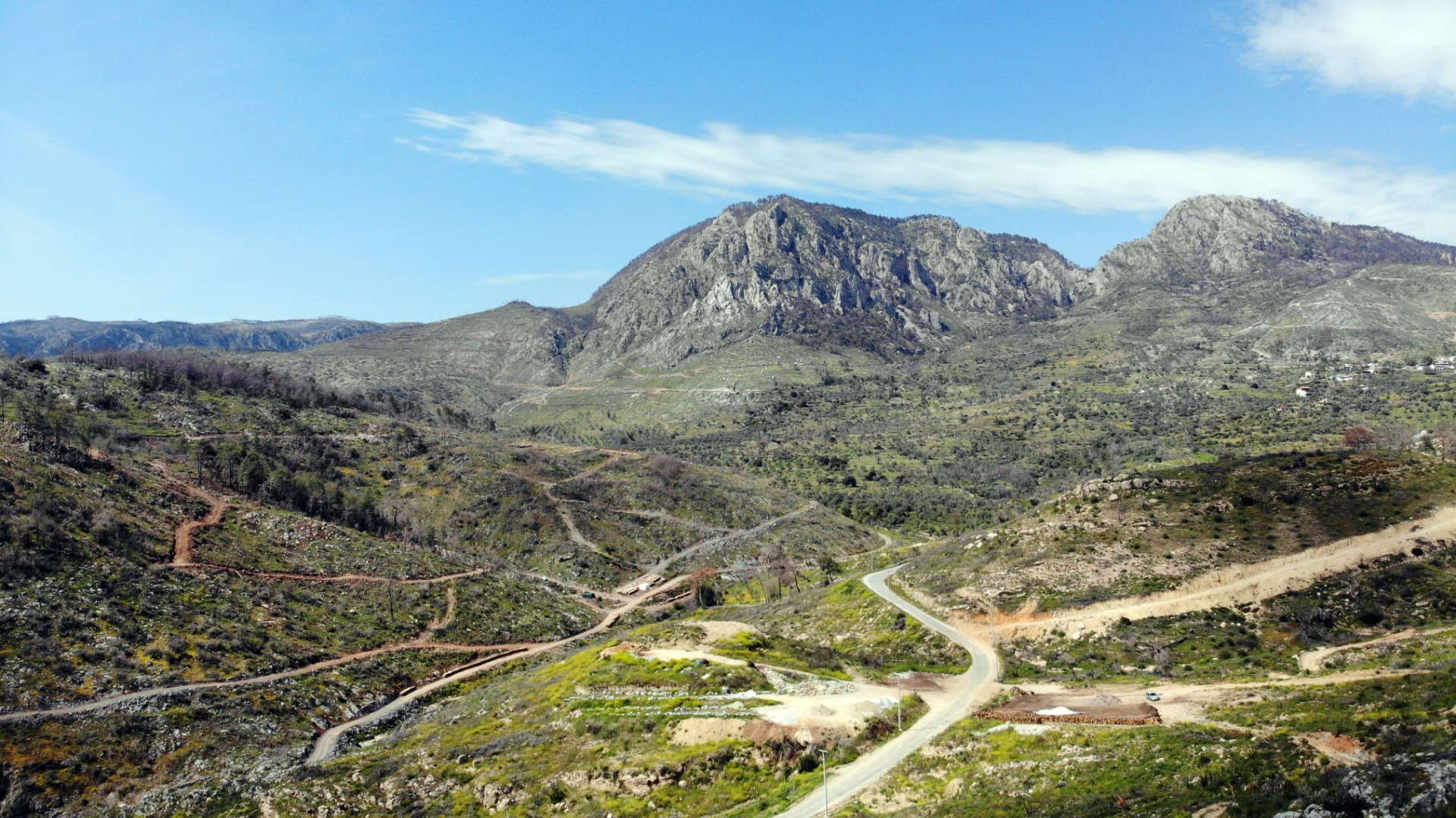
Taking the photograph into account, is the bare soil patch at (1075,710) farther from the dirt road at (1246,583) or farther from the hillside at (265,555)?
the hillside at (265,555)

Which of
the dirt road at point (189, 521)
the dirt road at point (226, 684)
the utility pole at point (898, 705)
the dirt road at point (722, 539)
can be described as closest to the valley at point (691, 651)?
the utility pole at point (898, 705)

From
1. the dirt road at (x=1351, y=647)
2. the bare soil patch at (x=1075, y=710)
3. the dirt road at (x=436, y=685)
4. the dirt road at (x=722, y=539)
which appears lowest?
the dirt road at (x=436, y=685)

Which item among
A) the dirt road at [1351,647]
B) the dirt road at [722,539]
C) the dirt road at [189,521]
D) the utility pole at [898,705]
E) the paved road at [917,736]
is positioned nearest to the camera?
the paved road at [917,736]

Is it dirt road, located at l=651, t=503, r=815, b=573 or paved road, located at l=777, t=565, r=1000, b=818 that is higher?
paved road, located at l=777, t=565, r=1000, b=818

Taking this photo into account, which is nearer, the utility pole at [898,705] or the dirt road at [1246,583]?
the utility pole at [898,705]

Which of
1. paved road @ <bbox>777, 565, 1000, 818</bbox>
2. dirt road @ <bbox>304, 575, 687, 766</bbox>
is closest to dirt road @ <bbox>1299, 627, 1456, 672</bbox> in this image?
paved road @ <bbox>777, 565, 1000, 818</bbox>

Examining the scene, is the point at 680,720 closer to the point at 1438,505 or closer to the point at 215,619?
the point at 215,619

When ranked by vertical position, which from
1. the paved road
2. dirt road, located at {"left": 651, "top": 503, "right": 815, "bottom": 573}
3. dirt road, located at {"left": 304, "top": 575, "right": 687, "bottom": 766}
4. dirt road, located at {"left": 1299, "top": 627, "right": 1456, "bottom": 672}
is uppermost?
dirt road, located at {"left": 1299, "top": 627, "right": 1456, "bottom": 672}

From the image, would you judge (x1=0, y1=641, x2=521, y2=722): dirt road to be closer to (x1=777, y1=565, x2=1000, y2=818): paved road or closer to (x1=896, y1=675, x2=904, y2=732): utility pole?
(x1=777, y1=565, x2=1000, y2=818): paved road
